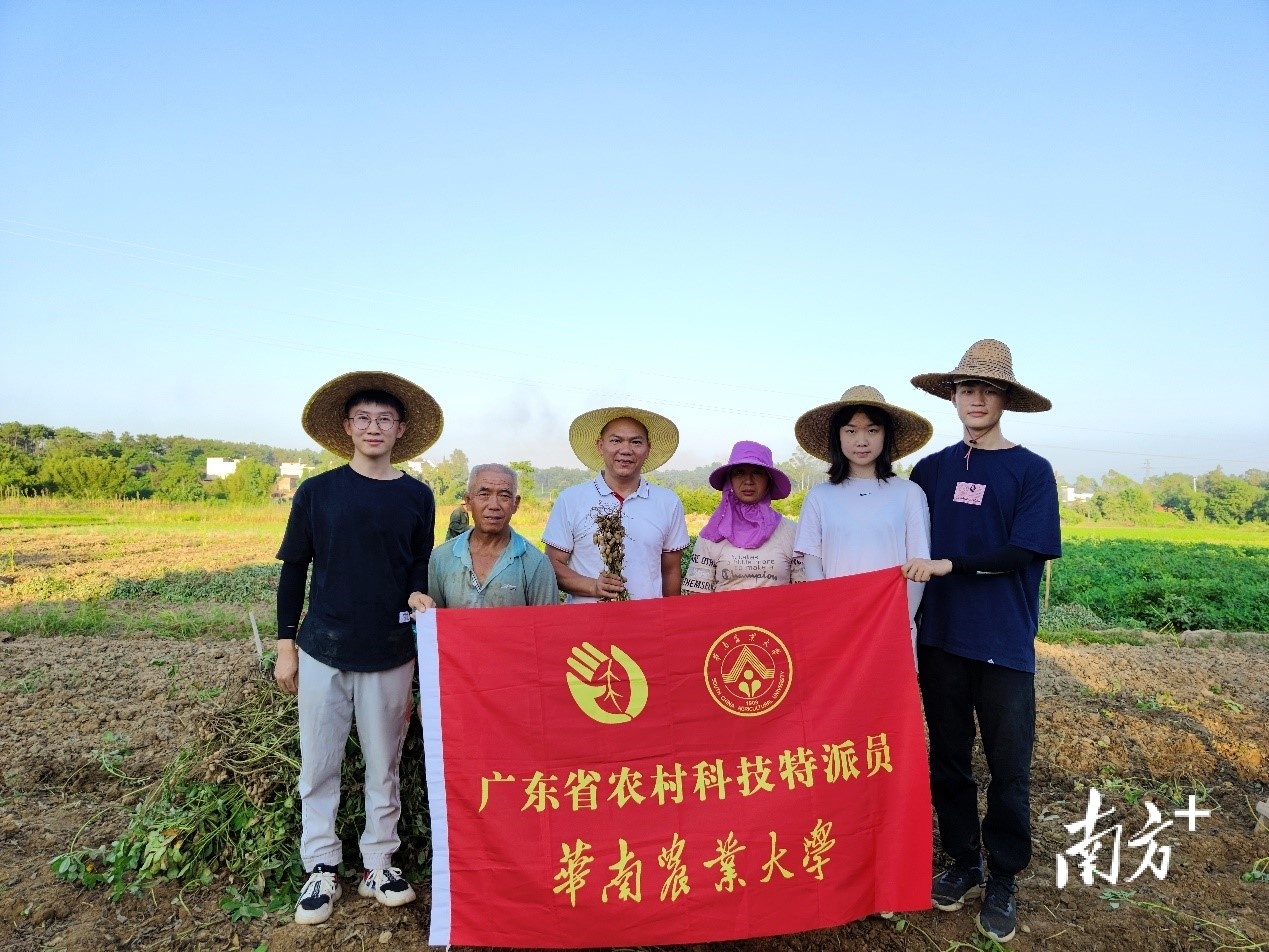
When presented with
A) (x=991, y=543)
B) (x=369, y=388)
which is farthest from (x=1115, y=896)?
(x=369, y=388)

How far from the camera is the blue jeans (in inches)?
118

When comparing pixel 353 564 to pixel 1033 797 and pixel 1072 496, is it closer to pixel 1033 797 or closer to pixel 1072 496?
pixel 1033 797

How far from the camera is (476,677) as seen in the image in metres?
2.76

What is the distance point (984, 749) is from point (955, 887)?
0.63 m

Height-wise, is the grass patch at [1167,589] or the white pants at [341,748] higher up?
the white pants at [341,748]

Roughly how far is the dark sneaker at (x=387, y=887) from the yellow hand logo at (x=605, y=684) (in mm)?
Result: 1080

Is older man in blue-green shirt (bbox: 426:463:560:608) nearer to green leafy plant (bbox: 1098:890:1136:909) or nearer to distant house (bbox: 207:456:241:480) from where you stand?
green leafy plant (bbox: 1098:890:1136:909)

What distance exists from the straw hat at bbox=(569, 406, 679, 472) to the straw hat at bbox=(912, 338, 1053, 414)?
1289mm

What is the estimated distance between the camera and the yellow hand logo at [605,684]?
2754 millimetres

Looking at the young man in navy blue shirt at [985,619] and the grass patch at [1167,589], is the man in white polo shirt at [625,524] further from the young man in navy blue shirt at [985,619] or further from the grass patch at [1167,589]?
the grass patch at [1167,589]

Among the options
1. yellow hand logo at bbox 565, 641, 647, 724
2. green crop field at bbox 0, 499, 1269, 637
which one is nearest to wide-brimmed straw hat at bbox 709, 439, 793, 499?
yellow hand logo at bbox 565, 641, 647, 724

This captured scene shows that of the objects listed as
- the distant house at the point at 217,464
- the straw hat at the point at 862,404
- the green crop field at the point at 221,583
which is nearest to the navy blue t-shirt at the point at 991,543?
the straw hat at the point at 862,404

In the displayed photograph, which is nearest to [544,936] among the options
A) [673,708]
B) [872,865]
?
[673,708]

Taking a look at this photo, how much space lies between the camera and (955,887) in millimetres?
3205
